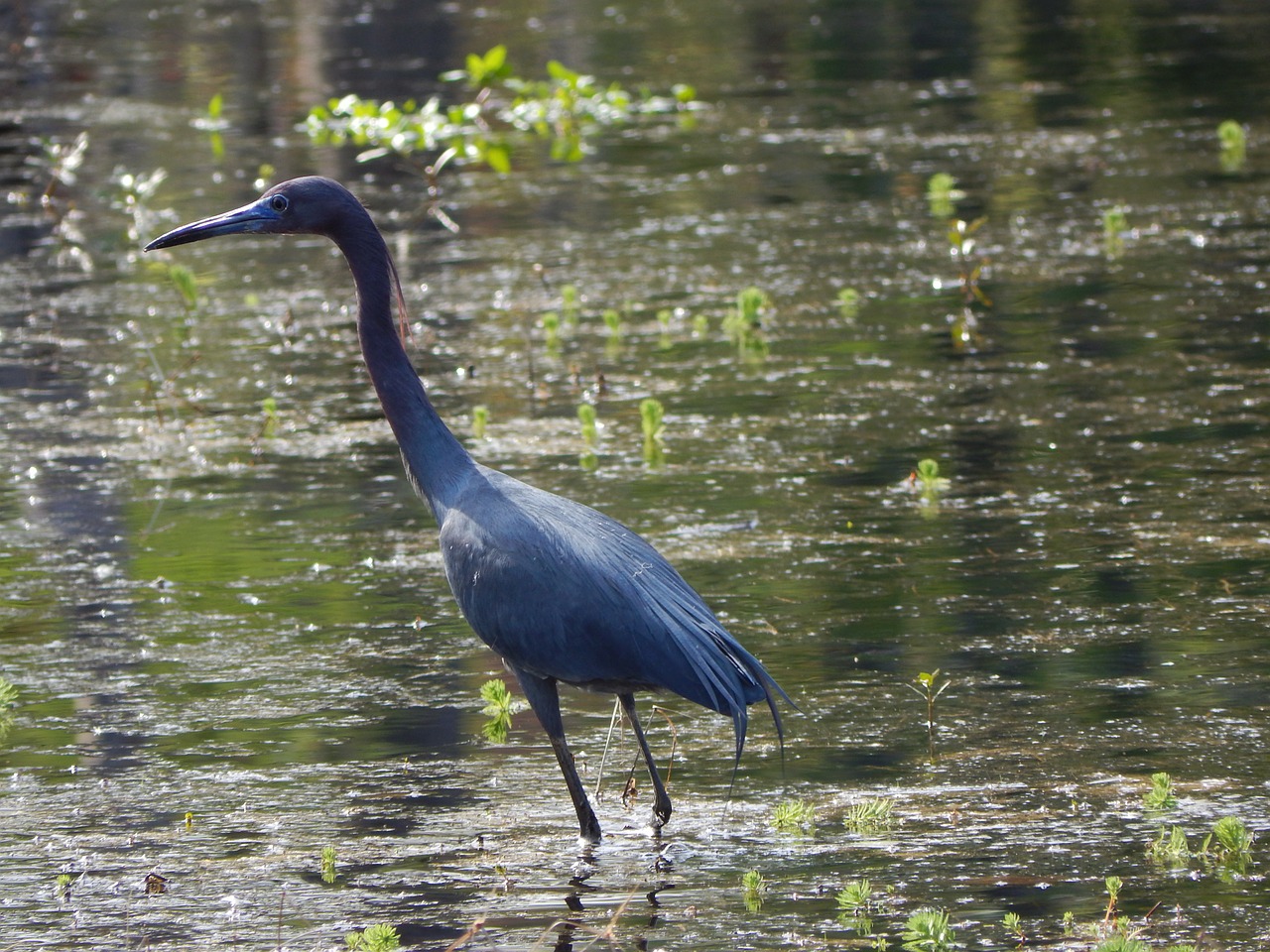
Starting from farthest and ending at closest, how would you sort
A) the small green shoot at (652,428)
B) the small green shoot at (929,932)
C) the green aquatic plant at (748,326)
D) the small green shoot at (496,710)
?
the green aquatic plant at (748,326) → the small green shoot at (652,428) → the small green shoot at (496,710) → the small green shoot at (929,932)

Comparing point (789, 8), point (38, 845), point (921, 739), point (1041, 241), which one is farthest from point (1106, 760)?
point (789, 8)

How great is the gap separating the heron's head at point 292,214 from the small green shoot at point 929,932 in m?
2.97

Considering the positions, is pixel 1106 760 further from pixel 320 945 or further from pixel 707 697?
pixel 320 945

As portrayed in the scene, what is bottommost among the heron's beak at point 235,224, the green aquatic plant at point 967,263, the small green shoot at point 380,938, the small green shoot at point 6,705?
the small green shoot at point 6,705

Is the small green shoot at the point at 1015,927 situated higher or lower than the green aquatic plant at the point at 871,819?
higher

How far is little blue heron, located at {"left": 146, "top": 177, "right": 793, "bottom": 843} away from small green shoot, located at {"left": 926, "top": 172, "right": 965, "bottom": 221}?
845cm

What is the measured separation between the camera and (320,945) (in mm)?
5008

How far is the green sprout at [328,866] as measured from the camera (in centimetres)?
542

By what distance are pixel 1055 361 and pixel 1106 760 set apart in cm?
469

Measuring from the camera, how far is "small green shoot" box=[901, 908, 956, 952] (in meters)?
4.61

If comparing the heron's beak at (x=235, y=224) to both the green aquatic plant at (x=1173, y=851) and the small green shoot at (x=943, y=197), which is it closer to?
the green aquatic plant at (x=1173, y=851)

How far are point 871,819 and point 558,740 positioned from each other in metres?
0.95

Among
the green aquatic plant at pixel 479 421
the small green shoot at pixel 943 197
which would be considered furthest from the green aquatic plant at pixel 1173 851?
the small green shoot at pixel 943 197

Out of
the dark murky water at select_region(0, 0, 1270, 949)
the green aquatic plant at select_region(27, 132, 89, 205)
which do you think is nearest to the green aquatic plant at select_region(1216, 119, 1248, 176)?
the dark murky water at select_region(0, 0, 1270, 949)
